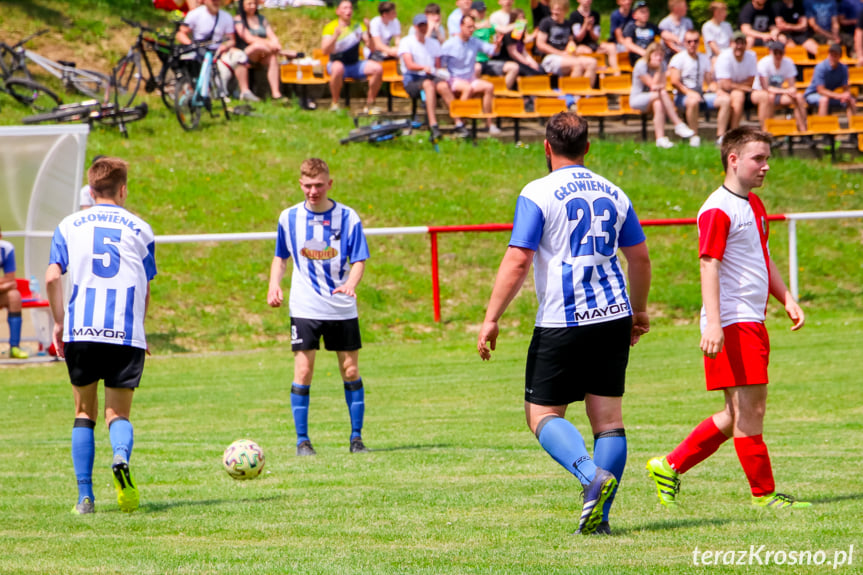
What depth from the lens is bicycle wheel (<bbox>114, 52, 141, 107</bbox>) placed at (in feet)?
71.1

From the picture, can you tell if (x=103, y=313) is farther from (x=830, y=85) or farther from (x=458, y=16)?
(x=830, y=85)

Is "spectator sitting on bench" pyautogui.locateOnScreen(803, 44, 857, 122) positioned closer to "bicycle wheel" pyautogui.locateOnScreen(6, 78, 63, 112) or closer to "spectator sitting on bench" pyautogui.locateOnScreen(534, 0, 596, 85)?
"spectator sitting on bench" pyautogui.locateOnScreen(534, 0, 596, 85)

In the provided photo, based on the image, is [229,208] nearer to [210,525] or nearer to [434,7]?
[434,7]

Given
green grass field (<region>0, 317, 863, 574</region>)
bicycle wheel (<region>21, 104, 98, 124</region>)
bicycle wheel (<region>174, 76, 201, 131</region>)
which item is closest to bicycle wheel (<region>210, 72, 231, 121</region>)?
bicycle wheel (<region>174, 76, 201, 131</region>)

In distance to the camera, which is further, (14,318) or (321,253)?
(14,318)

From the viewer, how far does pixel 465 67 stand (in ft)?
70.9

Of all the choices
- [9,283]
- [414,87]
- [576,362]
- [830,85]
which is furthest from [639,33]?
[576,362]

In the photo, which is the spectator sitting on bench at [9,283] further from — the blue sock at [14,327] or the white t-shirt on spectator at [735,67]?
the white t-shirt on spectator at [735,67]

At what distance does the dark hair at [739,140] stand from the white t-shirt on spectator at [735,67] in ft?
55.3

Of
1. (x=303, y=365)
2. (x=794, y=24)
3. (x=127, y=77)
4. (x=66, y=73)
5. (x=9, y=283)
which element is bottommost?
(x=9, y=283)

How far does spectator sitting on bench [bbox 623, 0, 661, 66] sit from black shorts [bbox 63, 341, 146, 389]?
18.4 m

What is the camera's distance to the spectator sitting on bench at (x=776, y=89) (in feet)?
71.9

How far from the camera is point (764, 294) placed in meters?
5.73

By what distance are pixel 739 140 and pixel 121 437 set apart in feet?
12.4
